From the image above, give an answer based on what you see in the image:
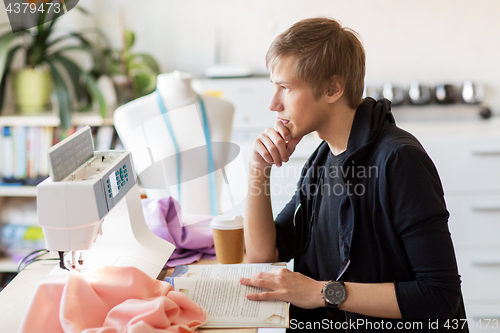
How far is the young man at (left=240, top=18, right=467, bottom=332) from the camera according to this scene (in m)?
1.02

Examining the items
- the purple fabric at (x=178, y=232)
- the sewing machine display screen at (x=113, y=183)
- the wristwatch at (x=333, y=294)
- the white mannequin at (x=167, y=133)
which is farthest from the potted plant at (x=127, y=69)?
the wristwatch at (x=333, y=294)

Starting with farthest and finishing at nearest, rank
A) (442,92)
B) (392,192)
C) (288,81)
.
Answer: (442,92) → (288,81) → (392,192)

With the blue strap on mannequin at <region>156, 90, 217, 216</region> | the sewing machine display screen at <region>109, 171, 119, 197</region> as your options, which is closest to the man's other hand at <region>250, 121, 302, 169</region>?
the sewing machine display screen at <region>109, 171, 119, 197</region>

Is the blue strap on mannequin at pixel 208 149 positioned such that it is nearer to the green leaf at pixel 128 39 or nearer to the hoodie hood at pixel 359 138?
the hoodie hood at pixel 359 138

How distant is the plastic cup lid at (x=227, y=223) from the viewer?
1.29 m

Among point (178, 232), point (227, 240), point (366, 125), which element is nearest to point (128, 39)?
point (178, 232)

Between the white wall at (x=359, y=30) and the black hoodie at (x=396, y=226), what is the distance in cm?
186

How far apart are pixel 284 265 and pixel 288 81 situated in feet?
1.63

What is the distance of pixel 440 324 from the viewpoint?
110cm

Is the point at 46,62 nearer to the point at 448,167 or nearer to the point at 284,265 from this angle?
the point at 284,265

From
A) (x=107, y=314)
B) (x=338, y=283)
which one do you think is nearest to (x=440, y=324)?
(x=338, y=283)

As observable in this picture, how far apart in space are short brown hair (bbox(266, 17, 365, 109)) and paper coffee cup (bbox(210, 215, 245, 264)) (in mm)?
445

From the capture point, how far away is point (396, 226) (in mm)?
1064

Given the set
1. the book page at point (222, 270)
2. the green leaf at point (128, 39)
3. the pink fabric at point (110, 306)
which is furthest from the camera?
the green leaf at point (128, 39)
